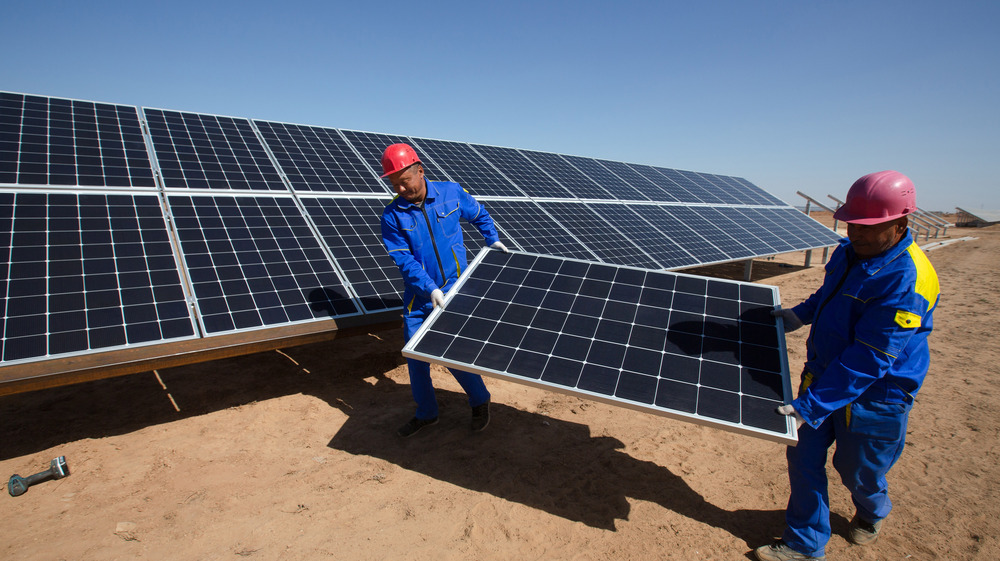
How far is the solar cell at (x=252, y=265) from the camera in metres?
5.11

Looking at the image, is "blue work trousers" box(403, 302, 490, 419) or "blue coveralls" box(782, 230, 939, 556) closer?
"blue coveralls" box(782, 230, 939, 556)

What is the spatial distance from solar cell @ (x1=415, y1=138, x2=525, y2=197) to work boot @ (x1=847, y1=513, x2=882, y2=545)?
745 centimetres

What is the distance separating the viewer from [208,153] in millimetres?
7402

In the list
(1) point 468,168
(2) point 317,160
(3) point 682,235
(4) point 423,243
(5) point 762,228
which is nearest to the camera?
(4) point 423,243

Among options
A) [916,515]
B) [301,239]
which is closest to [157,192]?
[301,239]

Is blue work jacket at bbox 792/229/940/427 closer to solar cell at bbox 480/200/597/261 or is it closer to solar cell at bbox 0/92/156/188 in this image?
solar cell at bbox 480/200/597/261

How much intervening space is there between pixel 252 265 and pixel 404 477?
312cm

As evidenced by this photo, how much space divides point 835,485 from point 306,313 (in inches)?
→ 236

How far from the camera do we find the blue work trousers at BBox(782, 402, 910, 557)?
11.2 ft

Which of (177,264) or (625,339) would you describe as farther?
(177,264)

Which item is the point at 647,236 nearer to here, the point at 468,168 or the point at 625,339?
the point at 468,168

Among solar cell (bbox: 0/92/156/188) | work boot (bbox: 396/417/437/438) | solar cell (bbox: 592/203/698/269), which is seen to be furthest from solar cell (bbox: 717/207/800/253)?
solar cell (bbox: 0/92/156/188)

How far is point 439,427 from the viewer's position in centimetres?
575

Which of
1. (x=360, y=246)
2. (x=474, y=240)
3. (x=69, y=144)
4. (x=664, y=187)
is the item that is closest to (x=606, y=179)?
(x=664, y=187)
